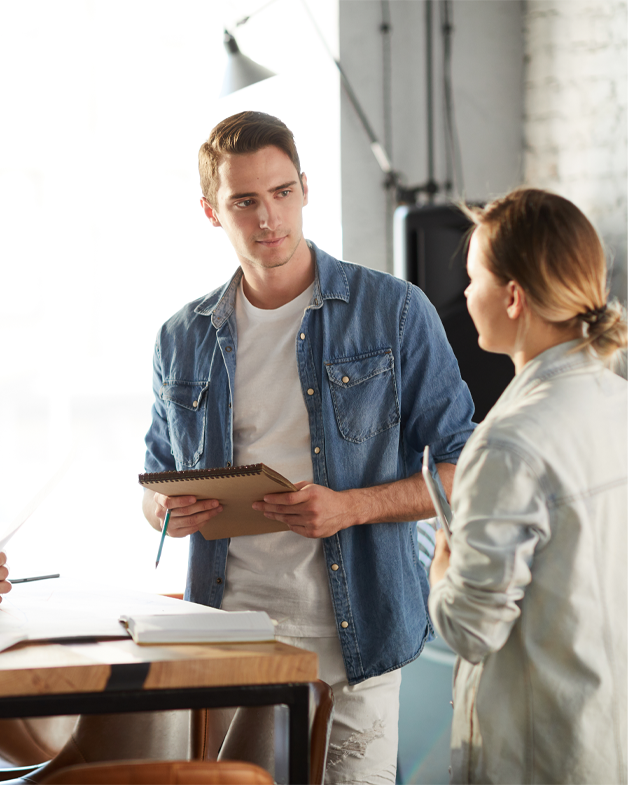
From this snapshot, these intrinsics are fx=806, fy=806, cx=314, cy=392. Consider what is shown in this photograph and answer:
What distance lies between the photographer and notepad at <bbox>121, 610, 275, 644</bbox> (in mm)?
1086

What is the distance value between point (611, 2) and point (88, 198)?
7.54ft

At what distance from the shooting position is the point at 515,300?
1045 millimetres

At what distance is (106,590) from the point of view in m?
1.48

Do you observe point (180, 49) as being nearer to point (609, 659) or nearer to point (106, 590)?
point (106, 590)

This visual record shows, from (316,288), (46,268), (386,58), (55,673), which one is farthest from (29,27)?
(55,673)

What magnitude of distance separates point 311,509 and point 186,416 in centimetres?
48

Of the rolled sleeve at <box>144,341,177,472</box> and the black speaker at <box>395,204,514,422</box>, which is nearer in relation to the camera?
the rolled sleeve at <box>144,341,177,472</box>

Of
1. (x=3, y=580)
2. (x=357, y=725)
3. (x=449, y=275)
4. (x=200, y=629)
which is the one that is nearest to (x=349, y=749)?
(x=357, y=725)

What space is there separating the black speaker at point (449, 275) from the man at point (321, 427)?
133 cm

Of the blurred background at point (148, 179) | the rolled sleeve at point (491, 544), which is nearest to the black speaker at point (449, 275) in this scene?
the blurred background at point (148, 179)

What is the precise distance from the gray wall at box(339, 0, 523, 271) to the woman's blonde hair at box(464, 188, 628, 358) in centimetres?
240

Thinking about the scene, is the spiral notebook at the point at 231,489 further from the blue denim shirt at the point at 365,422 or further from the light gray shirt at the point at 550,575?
the light gray shirt at the point at 550,575

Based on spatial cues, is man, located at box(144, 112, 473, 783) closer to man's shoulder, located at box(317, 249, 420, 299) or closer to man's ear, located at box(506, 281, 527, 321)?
man's shoulder, located at box(317, 249, 420, 299)

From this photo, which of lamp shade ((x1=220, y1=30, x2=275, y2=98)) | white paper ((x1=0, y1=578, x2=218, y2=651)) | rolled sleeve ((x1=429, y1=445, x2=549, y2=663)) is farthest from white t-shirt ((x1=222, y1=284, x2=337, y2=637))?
lamp shade ((x1=220, y1=30, x2=275, y2=98))
